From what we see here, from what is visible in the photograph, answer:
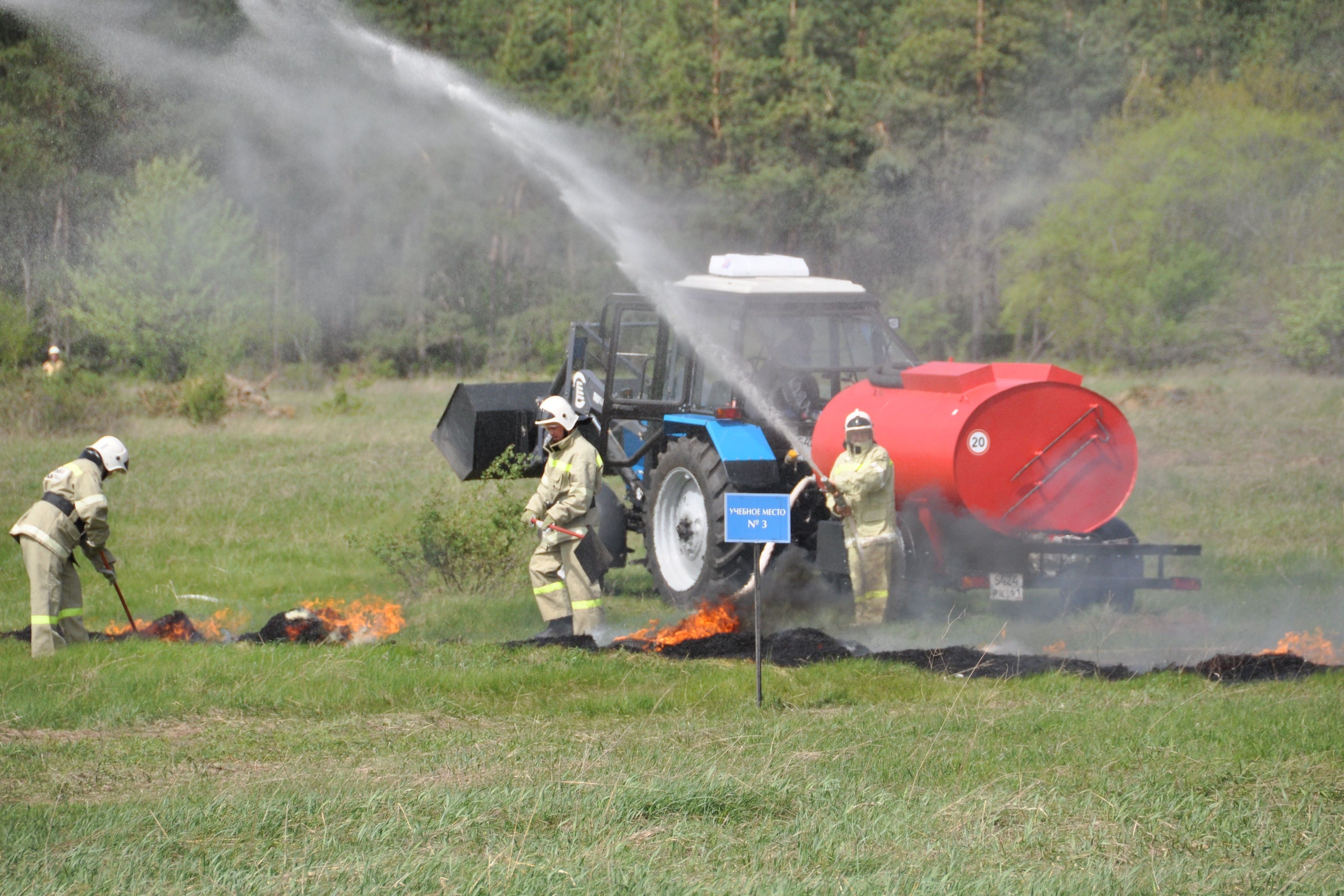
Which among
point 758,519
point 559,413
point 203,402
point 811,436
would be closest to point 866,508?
point 811,436

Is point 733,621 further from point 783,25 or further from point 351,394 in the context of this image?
point 783,25

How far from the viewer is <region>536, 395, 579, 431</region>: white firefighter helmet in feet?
34.9

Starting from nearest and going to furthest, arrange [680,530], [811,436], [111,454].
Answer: [111,454]
[811,436]
[680,530]

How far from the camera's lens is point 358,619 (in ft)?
37.6

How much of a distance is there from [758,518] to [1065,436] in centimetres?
293

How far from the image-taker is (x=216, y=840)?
5.43 m

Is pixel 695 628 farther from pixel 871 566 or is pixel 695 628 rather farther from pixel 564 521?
pixel 871 566

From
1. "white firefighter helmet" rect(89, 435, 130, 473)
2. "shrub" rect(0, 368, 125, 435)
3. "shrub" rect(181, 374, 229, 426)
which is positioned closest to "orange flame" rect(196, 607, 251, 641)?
"white firefighter helmet" rect(89, 435, 130, 473)

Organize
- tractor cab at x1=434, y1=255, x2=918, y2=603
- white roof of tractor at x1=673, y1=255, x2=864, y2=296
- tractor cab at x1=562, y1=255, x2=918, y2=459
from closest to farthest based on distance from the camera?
tractor cab at x1=434, y1=255, x2=918, y2=603, tractor cab at x1=562, y1=255, x2=918, y2=459, white roof of tractor at x1=673, y1=255, x2=864, y2=296

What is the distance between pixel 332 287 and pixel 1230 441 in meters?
36.6

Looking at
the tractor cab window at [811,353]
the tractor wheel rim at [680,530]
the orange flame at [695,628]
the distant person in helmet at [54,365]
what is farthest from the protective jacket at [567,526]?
the distant person in helmet at [54,365]

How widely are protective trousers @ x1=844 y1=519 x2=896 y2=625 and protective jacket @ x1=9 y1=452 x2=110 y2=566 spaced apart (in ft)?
17.1

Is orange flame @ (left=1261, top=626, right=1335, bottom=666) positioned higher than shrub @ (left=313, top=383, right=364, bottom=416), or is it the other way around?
shrub @ (left=313, top=383, right=364, bottom=416)

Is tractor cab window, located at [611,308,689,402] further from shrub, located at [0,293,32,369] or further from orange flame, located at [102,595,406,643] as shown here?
shrub, located at [0,293,32,369]
